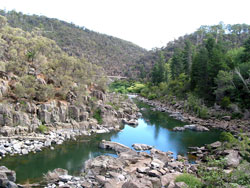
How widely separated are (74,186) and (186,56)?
53156 millimetres

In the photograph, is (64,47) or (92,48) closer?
(64,47)

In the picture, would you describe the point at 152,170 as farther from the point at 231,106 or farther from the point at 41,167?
the point at 231,106

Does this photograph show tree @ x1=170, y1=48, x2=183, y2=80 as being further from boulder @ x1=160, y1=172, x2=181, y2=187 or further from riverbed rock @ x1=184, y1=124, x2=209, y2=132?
boulder @ x1=160, y1=172, x2=181, y2=187

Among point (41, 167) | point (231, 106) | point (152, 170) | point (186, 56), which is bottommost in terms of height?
point (41, 167)

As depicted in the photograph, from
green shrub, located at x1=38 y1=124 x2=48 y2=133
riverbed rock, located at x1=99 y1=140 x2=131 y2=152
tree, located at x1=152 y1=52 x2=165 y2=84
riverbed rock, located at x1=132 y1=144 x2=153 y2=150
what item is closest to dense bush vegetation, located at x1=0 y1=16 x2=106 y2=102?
green shrub, located at x1=38 y1=124 x2=48 y2=133

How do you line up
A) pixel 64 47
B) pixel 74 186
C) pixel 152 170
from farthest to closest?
pixel 64 47
pixel 152 170
pixel 74 186

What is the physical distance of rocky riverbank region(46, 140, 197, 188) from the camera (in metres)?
14.4

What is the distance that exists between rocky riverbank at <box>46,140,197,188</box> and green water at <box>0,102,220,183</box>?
4.98 feet

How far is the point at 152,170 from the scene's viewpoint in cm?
1658

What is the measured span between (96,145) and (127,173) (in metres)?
8.19

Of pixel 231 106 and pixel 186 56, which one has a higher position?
pixel 186 56

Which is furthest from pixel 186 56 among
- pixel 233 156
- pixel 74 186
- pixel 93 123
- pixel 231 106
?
pixel 74 186

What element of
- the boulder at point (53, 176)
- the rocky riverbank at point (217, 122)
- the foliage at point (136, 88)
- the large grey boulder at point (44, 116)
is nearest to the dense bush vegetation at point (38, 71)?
the large grey boulder at point (44, 116)

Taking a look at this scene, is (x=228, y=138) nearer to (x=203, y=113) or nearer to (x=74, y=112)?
(x=203, y=113)
